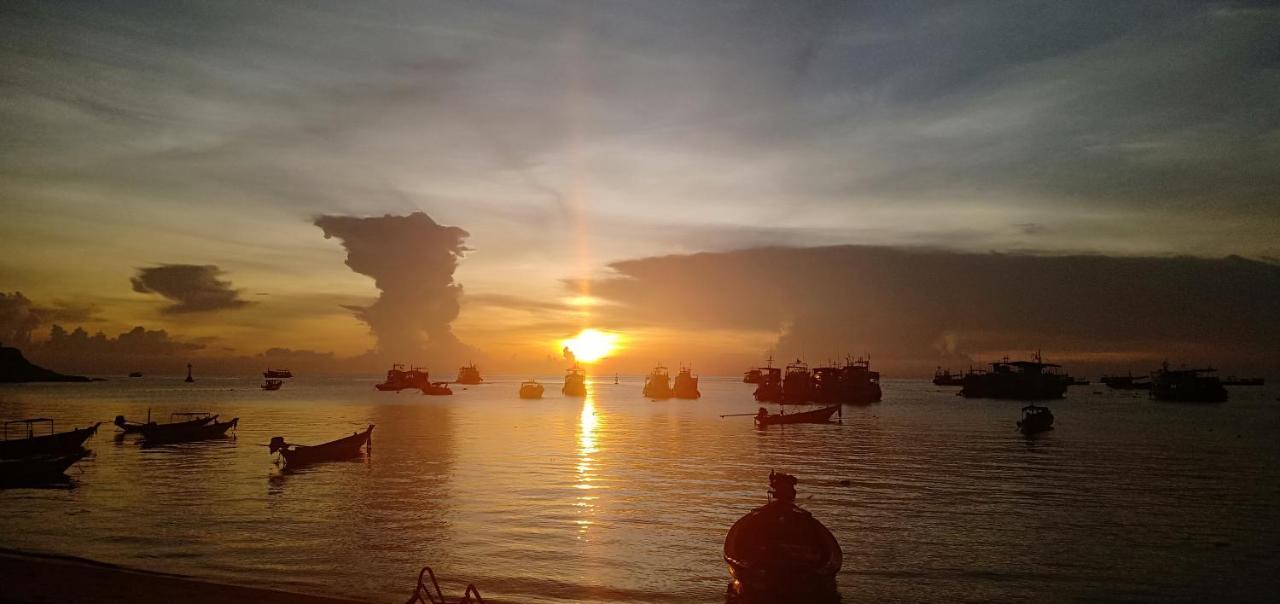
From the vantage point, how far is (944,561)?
2552cm

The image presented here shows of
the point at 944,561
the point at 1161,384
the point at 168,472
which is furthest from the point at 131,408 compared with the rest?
the point at 1161,384

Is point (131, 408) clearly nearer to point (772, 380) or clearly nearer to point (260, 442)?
point (260, 442)

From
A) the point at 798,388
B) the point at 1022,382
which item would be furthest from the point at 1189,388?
the point at 798,388

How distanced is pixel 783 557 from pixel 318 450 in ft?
134

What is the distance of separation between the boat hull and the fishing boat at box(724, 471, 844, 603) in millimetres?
47793

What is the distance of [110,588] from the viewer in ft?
62.4

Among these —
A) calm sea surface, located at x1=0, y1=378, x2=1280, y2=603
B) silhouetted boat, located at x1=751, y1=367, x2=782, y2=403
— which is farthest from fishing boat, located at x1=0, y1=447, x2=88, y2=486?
silhouetted boat, located at x1=751, y1=367, x2=782, y2=403

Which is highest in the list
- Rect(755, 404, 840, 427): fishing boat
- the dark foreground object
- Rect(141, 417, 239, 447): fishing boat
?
the dark foreground object

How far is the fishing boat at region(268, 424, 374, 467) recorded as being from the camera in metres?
46.6

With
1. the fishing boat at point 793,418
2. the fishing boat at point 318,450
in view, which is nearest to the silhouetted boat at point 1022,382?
the fishing boat at point 793,418

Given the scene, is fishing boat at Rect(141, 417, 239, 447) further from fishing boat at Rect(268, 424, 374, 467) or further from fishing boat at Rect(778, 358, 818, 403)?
fishing boat at Rect(778, 358, 818, 403)

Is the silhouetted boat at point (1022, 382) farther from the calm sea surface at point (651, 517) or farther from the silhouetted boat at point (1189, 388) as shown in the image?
the calm sea surface at point (651, 517)

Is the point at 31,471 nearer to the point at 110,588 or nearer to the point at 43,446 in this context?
the point at 43,446

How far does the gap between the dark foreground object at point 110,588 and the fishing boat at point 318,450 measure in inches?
987
